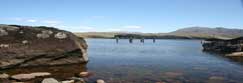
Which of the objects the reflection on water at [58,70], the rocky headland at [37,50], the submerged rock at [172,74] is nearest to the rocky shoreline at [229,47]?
the submerged rock at [172,74]

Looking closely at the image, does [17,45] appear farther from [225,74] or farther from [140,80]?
[225,74]

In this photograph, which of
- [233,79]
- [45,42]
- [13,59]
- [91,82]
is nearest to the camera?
[91,82]

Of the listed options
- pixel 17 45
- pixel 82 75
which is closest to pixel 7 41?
pixel 17 45

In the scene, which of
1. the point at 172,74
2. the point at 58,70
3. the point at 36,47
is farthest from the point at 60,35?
the point at 172,74

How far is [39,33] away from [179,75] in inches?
507

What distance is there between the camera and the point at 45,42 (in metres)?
29.5

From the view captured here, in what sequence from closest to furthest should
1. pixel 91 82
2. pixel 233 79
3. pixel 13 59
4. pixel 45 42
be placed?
1. pixel 91 82
2. pixel 233 79
3. pixel 13 59
4. pixel 45 42

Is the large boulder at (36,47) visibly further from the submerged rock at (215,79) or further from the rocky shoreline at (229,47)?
the rocky shoreline at (229,47)

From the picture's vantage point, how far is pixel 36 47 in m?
28.7

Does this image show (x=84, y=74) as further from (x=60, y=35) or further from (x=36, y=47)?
(x=60, y=35)

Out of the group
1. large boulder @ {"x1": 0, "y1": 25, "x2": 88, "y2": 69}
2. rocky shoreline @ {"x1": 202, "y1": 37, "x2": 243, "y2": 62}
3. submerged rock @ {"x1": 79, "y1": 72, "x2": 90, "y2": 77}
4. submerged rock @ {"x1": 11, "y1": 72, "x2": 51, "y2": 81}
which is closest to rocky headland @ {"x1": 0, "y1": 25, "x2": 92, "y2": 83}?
large boulder @ {"x1": 0, "y1": 25, "x2": 88, "y2": 69}

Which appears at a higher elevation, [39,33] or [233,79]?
[39,33]

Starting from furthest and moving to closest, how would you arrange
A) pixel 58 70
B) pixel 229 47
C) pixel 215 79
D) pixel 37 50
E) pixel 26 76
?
pixel 229 47
pixel 37 50
pixel 58 70
pixel 215 79
pixel 26 76

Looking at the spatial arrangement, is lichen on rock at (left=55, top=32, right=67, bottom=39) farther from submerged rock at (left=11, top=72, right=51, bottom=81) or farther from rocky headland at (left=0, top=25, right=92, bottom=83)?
submerged rock at (left=11, top=72, right=51, bottom=81)
